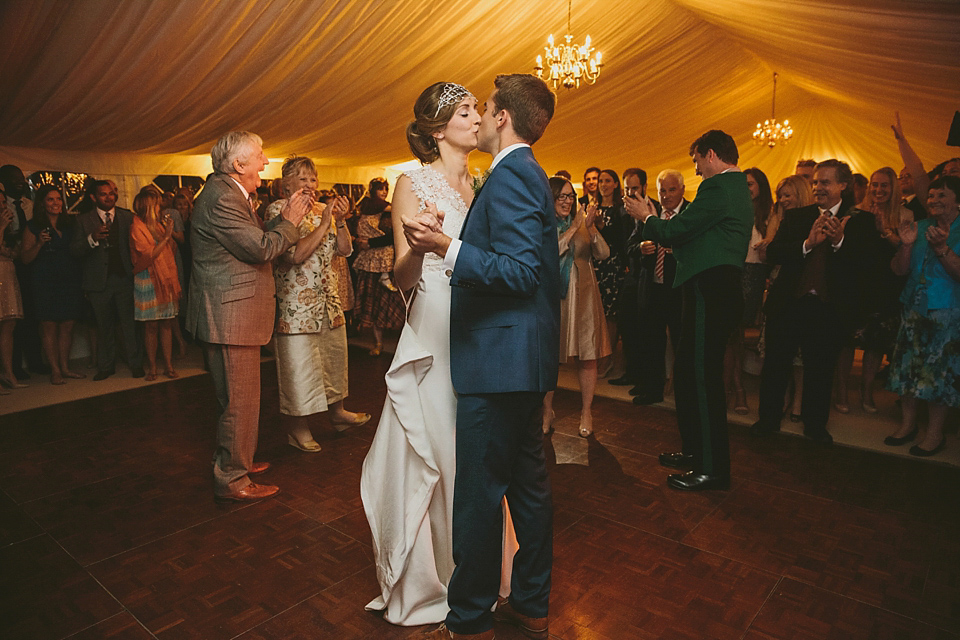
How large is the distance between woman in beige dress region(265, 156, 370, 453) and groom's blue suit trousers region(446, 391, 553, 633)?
1785mm

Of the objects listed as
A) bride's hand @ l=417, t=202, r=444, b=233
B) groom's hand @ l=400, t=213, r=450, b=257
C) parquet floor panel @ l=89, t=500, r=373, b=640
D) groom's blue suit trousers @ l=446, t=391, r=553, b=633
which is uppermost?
bride's hand @ l=417, t=202, r=444, b=233

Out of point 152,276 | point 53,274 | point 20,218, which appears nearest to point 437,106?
point 152,276

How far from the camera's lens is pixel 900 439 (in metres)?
3.74

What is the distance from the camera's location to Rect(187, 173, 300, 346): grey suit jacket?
8.71 feet

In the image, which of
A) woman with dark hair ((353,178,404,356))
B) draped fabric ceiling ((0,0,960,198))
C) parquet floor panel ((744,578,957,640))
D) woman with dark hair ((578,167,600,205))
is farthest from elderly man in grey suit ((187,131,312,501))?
woman with dark hair ((353,178,404,356))

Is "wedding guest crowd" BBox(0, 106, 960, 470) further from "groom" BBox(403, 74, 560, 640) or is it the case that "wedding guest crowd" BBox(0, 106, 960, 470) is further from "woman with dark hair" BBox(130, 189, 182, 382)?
"groom" BBox(403, 74, 560, 640)

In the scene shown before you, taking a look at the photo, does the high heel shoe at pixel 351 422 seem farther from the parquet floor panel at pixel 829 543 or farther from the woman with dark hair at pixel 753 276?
the woman with dark hair at pixel 753 276

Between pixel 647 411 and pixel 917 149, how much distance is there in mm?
6017

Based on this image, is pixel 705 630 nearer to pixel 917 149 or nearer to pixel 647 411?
pixel 647 411

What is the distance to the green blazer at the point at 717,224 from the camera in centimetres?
284

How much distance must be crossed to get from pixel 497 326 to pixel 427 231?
0.33 m

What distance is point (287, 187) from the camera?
127 inches

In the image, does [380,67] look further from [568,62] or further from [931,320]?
[931,320]

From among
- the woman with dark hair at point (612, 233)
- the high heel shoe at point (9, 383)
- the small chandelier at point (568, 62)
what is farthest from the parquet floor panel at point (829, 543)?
the high heel shoe at point (9, 383)
